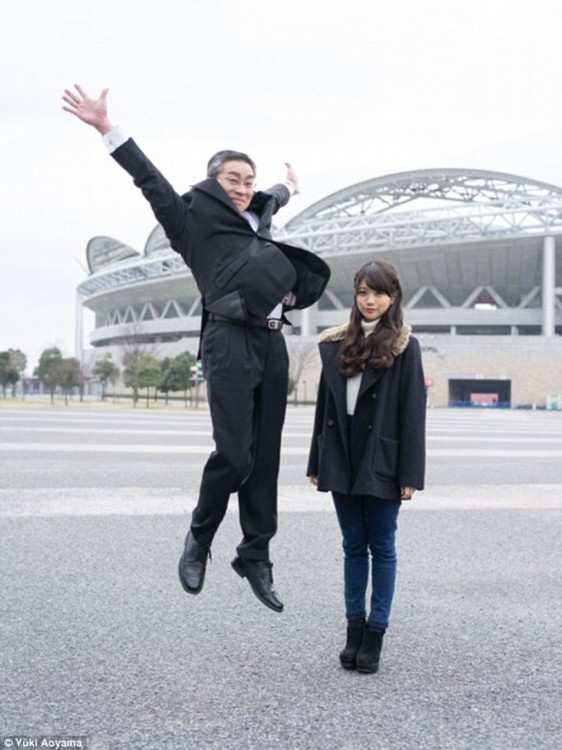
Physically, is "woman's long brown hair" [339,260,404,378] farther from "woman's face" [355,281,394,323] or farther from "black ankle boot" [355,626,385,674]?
"black ankle boot" [355,626,385,674]

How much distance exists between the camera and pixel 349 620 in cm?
315

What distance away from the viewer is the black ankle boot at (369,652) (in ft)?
9.55

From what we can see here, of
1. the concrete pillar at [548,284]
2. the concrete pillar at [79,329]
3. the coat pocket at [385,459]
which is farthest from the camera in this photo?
the concrete pillar at [79,329]

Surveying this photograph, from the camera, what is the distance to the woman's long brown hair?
3186 millimetres

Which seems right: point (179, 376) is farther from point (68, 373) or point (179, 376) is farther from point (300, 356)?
point (300, 356)

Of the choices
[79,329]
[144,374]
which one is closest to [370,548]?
[144,374]

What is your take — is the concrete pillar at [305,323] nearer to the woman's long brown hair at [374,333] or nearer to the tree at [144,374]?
the tree at [144,374]

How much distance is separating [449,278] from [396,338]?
58.9 metres

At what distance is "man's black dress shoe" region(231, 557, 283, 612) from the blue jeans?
1.08 feet

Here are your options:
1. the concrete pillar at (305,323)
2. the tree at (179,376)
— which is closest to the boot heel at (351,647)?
the tree at (179,376)

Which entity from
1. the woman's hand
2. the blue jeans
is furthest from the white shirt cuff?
the woman's hand

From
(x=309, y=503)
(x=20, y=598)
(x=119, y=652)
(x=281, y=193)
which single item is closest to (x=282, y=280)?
(x=281, y=193)

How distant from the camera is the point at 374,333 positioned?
10.6 feet

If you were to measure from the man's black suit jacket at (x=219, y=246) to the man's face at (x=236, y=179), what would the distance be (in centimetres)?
6
